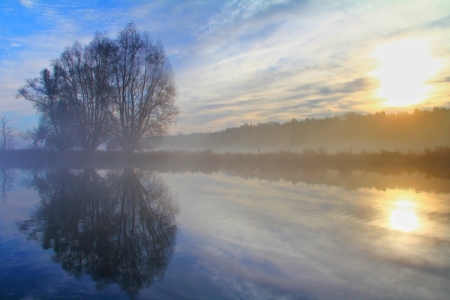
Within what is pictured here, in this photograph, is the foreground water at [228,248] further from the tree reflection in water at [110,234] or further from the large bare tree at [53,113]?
the large bare tree at [53,113]

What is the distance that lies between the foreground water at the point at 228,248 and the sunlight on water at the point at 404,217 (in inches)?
1.0

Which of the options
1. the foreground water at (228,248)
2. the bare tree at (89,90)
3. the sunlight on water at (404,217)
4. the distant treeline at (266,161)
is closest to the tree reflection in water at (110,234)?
the foreground water at (228,248)

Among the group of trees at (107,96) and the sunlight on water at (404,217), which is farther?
the group of trees at (107,96)

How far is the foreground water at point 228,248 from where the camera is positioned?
13.7 feet

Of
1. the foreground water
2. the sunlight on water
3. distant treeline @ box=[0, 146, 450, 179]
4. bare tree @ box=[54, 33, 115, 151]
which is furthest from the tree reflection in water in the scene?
bare tree @ box=[54, 33, 115, 151]

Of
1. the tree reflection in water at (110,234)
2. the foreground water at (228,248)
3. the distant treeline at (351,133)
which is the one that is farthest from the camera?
the distant treeline at (351,133)

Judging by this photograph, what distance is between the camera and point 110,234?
6531mm

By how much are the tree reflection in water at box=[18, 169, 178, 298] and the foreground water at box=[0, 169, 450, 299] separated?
25mm

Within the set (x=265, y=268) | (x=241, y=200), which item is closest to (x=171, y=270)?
(x=265, y=268)

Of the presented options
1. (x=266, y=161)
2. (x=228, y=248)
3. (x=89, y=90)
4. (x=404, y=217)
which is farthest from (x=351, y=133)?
(x=228, y=248)

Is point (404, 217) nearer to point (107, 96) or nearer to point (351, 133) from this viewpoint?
point (107, 96)

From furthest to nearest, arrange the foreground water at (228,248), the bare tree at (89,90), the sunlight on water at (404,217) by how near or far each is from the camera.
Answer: the bare tree at (89,90) < the sunlight on water at (404,217) < the foreground water at (228,248)

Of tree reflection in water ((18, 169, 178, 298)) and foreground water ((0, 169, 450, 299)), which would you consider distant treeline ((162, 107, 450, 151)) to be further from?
foreground water ((0, 169, 450, 299))

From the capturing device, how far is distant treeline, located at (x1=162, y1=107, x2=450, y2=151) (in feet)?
149
